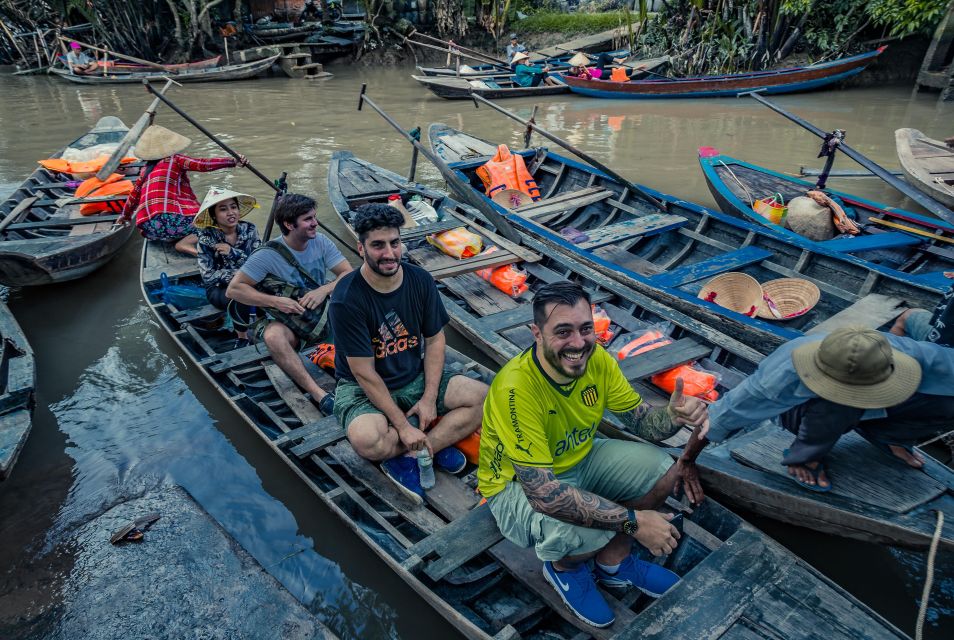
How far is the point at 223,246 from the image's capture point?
469 centimetres

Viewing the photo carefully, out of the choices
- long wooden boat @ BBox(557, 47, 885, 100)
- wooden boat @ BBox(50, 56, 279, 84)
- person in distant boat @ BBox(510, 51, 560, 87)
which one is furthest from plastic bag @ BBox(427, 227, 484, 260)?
wooden boat @ BBox(50, 56, 279, 84)

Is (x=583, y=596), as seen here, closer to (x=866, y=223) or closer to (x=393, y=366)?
(x=393, y=366)

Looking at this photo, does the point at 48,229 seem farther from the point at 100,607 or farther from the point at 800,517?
the point at 800,517

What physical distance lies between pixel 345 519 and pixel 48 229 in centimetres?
626

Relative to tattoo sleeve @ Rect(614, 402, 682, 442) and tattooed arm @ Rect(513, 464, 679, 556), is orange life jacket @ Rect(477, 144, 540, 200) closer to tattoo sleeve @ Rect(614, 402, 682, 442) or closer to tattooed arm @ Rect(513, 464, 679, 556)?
tattoo sleeve @ Rect(614, 402, 682, 442)

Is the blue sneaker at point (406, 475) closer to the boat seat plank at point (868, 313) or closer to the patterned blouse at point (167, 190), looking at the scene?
the boat seat plank at point (868, 313)

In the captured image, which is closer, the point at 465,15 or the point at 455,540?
the point at 455,540

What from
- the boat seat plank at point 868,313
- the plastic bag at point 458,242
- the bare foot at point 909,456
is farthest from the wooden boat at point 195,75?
the bare foot at point 909,456

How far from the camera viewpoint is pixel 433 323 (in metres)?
3.37

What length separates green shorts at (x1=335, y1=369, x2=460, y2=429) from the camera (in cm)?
331

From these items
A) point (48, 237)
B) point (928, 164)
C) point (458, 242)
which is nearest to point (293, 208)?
point (458, 242)

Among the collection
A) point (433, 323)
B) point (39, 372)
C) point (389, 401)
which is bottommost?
point (39, 372)

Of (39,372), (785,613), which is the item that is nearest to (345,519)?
(785,613)

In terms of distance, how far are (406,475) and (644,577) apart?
4.55ft
